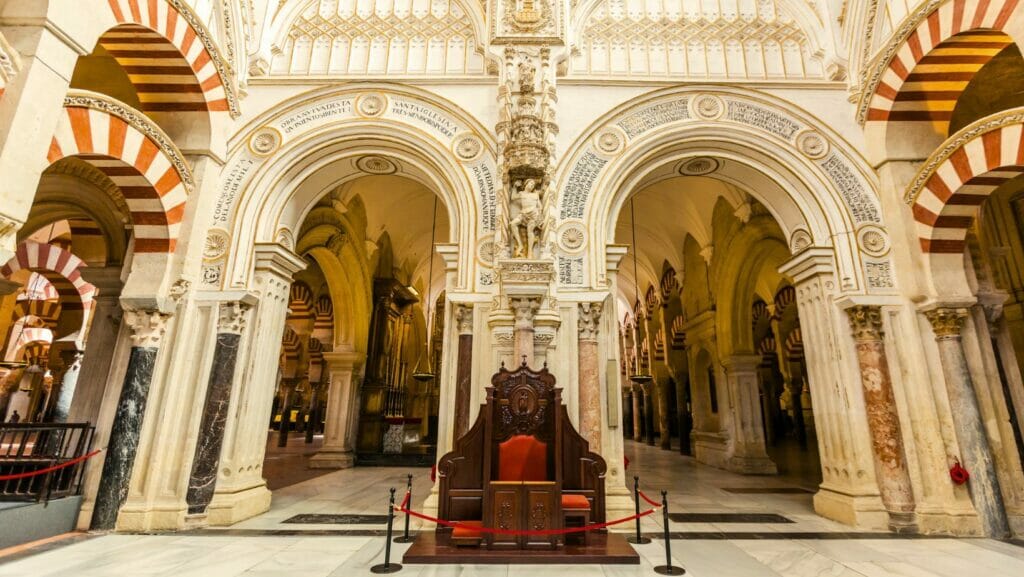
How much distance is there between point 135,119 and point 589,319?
5510 mm

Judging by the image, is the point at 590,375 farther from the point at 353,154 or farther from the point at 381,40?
the point at 381,40

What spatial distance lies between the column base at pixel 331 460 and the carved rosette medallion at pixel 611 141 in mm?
8276

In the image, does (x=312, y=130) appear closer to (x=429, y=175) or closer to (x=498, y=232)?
(x=429, y=175)

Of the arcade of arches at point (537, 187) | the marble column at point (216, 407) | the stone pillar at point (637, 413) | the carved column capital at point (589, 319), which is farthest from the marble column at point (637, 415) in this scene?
the marble column at point (216, 407)

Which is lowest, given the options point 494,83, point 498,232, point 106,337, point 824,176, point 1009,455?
point 1009,455

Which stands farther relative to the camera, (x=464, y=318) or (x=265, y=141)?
(x=265, y=141)

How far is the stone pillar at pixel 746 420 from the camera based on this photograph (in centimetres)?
962

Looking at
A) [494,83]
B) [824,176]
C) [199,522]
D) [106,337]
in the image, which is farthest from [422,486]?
[824,176]

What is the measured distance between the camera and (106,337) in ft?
22.2

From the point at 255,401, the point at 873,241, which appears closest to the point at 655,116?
the point at 873,241

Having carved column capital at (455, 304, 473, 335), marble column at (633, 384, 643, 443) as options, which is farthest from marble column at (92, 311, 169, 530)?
marble column at (633, 384, 643, 443)

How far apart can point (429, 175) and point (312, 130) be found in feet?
5.83

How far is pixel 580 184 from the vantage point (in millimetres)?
6438

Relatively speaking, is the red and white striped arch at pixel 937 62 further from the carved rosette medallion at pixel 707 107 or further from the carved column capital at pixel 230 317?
the carved column capital at pixel 230 317
